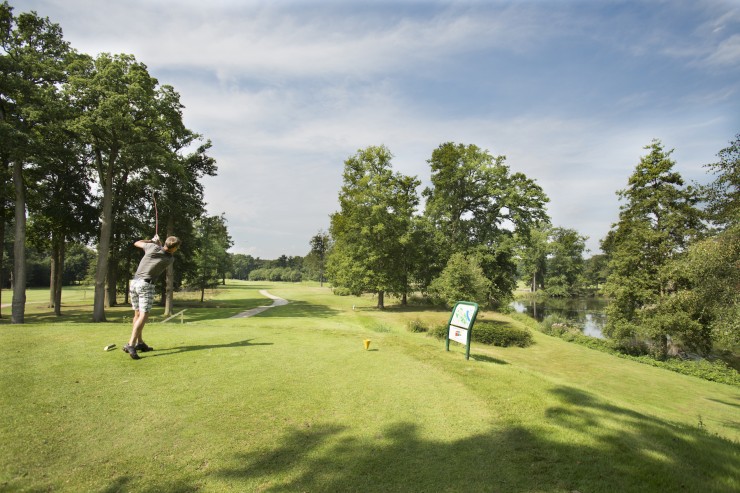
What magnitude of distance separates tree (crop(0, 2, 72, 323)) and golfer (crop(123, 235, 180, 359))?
56.4 ft

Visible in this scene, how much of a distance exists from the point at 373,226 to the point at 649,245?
21.7 meters

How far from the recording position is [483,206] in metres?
39.4

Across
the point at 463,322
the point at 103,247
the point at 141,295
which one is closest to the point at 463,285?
the point at 463,322

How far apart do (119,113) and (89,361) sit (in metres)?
17.5

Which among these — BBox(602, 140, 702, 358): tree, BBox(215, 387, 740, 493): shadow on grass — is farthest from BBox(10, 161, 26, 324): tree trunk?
BBox(602, 140, 702, 358): tree

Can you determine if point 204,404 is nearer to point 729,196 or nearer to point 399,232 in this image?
point 729,196

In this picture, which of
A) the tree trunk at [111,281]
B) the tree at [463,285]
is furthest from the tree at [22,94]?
the tree at [463,285]

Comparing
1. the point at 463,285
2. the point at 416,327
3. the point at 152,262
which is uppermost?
the point at 152,262

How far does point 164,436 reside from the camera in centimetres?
474

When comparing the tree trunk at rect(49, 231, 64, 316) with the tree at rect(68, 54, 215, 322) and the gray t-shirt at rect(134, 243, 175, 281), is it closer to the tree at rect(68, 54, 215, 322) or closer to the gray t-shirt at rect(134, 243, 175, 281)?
the tree at rect(68, 54, 215, 322)

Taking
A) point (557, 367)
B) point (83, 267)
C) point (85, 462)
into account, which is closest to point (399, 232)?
point (557, 367)

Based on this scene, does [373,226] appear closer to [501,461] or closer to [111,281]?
[111,281]

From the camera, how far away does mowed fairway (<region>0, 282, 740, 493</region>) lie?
4.02 metres

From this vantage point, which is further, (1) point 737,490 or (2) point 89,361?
(2) point 89,361
